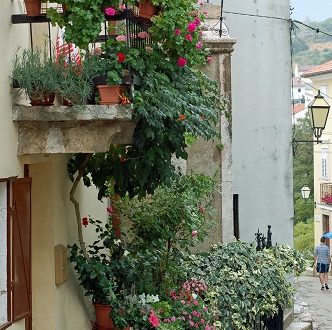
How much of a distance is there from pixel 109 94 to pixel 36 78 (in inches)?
22.5

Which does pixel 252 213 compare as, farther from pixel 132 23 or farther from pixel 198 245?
pixel 132 23

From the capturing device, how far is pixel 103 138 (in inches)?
299

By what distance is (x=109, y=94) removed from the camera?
24.1ft

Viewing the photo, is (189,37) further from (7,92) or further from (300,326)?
(300,326)

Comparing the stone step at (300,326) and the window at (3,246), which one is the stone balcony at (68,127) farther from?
the stone step at (300,326)

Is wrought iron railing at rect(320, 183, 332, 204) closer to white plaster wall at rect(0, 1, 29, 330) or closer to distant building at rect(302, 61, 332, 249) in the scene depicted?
distant building at rect(302, 61, 332, 249)

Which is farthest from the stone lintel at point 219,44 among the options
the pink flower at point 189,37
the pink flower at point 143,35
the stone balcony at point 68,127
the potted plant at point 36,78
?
the potted plant at point 36,78

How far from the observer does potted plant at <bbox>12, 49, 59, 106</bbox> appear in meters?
7.17

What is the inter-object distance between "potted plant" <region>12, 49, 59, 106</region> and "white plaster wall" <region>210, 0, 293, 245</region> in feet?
37.1

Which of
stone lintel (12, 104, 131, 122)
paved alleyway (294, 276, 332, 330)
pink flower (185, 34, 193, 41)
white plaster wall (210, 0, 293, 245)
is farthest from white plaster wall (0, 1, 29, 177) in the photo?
white plaster wall (210, 0, 293, 245)

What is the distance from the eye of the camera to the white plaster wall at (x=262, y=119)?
18516 mm

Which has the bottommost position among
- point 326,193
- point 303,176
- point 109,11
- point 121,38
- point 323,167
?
point 326,193

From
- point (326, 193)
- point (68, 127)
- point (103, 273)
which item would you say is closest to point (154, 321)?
point (103, 273)

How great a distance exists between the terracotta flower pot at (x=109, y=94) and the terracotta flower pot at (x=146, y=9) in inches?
35.7
